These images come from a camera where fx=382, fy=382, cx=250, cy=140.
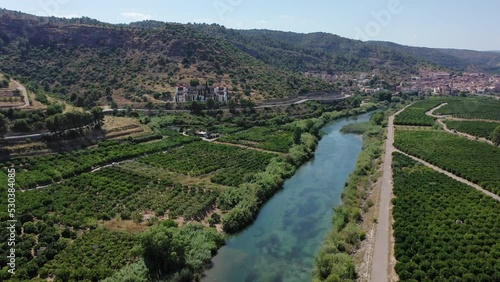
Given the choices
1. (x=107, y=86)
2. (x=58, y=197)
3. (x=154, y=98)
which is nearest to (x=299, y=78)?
(x=154, y=98)

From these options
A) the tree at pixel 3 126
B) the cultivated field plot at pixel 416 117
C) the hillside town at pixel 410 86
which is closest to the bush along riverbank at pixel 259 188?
the cultivated field plot at pixel 416 117

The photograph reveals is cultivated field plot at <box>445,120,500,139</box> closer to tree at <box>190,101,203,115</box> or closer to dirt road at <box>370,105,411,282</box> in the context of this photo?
dirt road at <box>370,105,411,282</box>

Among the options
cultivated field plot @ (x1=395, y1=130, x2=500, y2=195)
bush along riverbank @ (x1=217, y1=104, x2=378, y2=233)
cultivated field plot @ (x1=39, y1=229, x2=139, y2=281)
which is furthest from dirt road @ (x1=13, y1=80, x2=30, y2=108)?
cultivated field plot @ (x1=395, y1=130, x2=500, y2=195)

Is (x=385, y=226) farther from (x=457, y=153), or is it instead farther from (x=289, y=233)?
(x=457, y=153)

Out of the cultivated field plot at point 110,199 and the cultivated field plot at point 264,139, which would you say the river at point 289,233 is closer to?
the cultivated field plot at point 110,199

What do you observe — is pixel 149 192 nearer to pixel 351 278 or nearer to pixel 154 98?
pixel 351 278


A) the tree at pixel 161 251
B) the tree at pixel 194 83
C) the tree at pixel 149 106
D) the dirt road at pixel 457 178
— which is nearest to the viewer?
the tree at pixel 161 251
